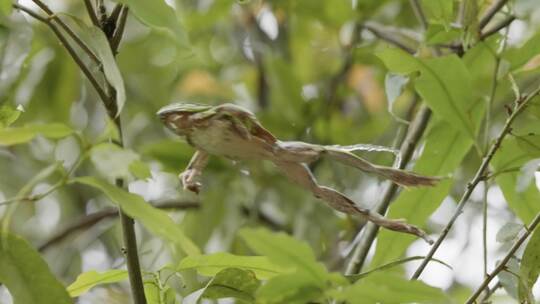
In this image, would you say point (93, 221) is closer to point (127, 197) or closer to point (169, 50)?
point (169, 50)

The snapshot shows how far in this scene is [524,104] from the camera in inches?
25.3

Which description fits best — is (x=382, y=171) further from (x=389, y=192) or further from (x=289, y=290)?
(x=389, y=192)

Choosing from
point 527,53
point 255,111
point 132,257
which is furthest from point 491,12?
point 255,111

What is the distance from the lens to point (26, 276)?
1.83 ft

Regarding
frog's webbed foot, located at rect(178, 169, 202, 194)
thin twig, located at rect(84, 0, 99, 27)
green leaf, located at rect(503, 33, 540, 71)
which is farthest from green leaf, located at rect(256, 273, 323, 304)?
green leaf, located at rect(503, 33, 540, 71)

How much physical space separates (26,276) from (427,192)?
335 mm

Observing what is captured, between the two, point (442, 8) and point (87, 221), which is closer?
point (442, 8)

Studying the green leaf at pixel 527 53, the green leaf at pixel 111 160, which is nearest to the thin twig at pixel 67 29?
the green leaf at pixel 111 160

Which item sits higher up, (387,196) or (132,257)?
(387,196)

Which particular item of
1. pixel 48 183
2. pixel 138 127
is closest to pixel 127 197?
pixel 48 183

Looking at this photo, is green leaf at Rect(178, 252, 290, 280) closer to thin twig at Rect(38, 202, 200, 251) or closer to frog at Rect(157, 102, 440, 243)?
frog at Rect(157, 102, 440, 243)

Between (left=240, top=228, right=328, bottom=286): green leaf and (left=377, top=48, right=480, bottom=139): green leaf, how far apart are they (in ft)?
0.77

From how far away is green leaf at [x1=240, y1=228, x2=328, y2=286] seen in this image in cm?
46

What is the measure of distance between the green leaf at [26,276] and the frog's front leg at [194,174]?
0.10 m
